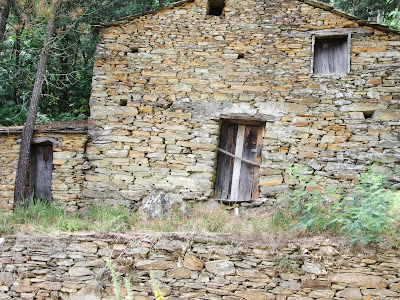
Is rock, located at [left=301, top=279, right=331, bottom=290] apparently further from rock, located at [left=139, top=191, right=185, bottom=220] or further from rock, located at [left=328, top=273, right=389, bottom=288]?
rock, located at [left=139, top=191, right=185, bottom=220]

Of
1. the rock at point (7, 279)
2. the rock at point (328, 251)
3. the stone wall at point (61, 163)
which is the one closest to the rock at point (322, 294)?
the rock at point (328, 251)

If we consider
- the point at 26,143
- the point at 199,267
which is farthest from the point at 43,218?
the point at 199,267

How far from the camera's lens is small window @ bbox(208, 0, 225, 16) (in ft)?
27.7

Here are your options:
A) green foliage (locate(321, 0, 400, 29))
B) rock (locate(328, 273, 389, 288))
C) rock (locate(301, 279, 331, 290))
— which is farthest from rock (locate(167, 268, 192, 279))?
green foliage (locate(321, 0, 400, 29))

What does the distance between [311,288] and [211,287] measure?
1.33m

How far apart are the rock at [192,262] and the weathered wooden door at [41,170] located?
388 centimetres

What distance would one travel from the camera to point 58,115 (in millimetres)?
11547

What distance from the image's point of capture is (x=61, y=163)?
7.87 metres

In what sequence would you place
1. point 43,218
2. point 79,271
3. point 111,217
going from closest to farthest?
point 79,271
point 111,217
point 43,218

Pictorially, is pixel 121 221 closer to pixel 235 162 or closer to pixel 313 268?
pixel 235 162

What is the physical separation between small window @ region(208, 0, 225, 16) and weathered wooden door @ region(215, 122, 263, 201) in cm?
246

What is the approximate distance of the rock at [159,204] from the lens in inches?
289

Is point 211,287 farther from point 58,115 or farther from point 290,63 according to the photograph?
point 58,115

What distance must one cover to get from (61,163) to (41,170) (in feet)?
2.09
